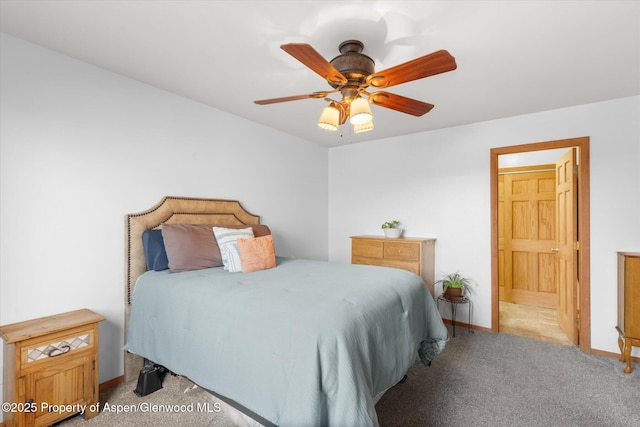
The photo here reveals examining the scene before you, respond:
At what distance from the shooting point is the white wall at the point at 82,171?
1925 mm

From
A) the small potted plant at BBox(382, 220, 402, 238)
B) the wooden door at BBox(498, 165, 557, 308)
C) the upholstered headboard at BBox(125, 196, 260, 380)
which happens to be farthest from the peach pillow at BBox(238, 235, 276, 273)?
the wooden door at BBox(498, 165, 557, 308)

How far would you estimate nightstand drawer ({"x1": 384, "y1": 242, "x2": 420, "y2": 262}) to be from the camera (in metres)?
3.49

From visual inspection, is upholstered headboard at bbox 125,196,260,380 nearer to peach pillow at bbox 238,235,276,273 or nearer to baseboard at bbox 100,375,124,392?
baseboard at bbox 100,375,124,392

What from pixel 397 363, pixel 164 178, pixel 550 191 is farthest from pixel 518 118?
pixel 164 178

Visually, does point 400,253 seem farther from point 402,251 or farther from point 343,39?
point 343,39

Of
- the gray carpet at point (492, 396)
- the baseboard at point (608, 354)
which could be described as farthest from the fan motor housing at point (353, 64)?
the baseboard at point (608, 354)

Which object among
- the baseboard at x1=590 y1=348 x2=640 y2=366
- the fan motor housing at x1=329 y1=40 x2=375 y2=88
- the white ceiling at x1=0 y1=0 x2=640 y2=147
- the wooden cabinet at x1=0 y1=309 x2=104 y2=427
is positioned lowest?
the baseboard at x1=590 y1=348 x2=640 y2=366

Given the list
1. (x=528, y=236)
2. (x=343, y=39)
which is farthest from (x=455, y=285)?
(x=343, y=39)

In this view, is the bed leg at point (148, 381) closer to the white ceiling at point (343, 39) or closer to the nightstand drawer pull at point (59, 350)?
the nightstand drawer pull at point (59, 350)

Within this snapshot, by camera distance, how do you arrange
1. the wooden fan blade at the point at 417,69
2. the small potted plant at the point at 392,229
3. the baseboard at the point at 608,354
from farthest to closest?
the small potted plant at the point at 392,229 < the baseboard at the point at 608,354 < the wooden fan blade at the point at 417,69

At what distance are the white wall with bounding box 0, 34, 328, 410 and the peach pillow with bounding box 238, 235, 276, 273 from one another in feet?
2.91

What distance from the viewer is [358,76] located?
178cm

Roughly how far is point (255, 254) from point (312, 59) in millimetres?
1580

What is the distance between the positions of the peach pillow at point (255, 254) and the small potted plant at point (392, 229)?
1851mm
